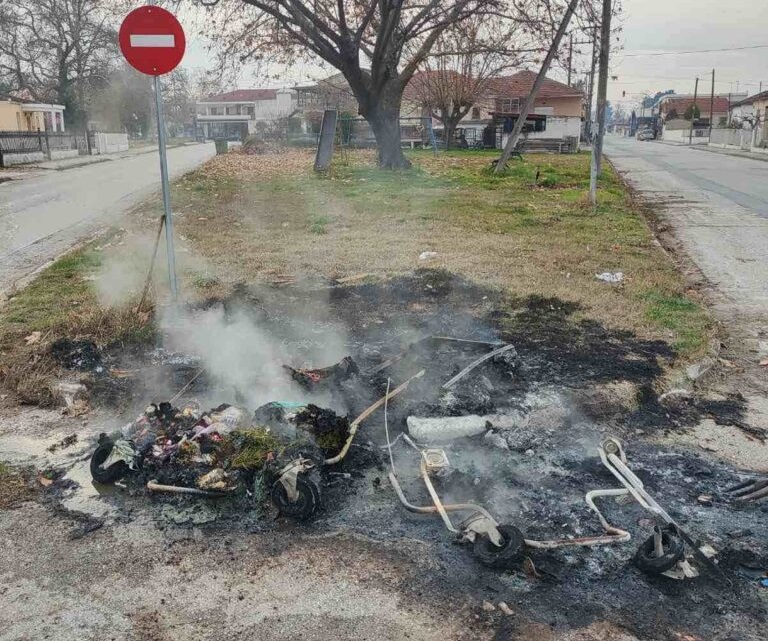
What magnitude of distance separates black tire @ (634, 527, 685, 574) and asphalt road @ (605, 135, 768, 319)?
4.32 meters

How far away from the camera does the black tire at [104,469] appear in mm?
3335

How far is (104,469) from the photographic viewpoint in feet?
10.9

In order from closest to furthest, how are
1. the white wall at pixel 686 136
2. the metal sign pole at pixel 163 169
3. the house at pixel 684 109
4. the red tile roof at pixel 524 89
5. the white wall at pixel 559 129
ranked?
1. the metal sign pole at pixel 163 169
2. the white wall at pixel 559 129
3. the red tile roof at pixel 524 89
4. the white wall at pixel 686 136
5. the house at pixel 684 109

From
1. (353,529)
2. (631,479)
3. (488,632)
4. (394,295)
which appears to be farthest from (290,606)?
(394,295)

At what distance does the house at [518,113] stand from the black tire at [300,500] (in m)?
31.8

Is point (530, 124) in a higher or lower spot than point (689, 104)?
lower

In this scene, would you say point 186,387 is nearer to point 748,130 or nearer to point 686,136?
point 748,130

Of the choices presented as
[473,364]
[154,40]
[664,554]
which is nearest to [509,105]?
[154,40]

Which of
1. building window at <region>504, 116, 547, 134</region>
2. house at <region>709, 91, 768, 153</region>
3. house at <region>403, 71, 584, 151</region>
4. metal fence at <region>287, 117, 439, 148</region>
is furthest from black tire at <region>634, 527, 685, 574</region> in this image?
house at <region>709, 91, 768, 153</region>

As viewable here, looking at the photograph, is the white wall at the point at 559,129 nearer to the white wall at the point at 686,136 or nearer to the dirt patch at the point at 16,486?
the white wall at the point at 686,136

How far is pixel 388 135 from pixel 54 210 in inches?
406

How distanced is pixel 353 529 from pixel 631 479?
1.36 metres

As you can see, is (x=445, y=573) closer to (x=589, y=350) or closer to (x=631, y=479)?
(x=631, y=479)

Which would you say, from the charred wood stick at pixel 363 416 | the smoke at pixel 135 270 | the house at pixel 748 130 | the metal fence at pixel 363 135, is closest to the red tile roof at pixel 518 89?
the metal fence at pixel 363 135
